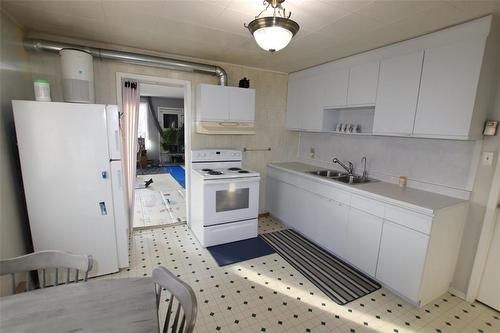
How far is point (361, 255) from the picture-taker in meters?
2.41

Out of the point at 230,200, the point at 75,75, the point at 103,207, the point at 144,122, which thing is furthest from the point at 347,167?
the point at 144,122

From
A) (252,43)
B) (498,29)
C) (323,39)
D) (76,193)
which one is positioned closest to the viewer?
(498,29)

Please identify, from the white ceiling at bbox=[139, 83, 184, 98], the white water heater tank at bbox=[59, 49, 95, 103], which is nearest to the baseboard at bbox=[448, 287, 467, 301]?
the white water heater tank at bbox=[59, 49, 95, 103]

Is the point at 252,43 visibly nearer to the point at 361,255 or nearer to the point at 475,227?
the point at 361,255

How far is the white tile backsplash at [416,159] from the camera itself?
2.14m

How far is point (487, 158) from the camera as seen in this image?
2.00 metres

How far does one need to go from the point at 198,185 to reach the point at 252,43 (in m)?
1.77

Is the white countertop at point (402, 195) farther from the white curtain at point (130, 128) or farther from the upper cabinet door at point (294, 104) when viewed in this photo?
A: the white curtain at point (130, 128)

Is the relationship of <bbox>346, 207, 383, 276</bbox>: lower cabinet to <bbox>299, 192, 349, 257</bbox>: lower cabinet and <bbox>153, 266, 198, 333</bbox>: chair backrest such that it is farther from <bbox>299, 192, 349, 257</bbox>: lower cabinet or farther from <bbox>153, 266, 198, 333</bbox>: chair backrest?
<bbox>153, 266, 198, 333</bbox>: chair backrest

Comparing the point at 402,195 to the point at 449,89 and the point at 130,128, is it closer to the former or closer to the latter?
the point at 449,89

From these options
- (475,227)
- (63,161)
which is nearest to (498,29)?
(475,227)

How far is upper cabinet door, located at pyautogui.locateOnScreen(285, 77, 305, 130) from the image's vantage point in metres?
3.54

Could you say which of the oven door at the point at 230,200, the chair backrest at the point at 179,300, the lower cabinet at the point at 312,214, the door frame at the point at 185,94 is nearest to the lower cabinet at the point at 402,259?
the lower cabinet at the point at 312,214

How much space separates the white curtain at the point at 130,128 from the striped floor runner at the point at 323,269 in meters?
1.93
